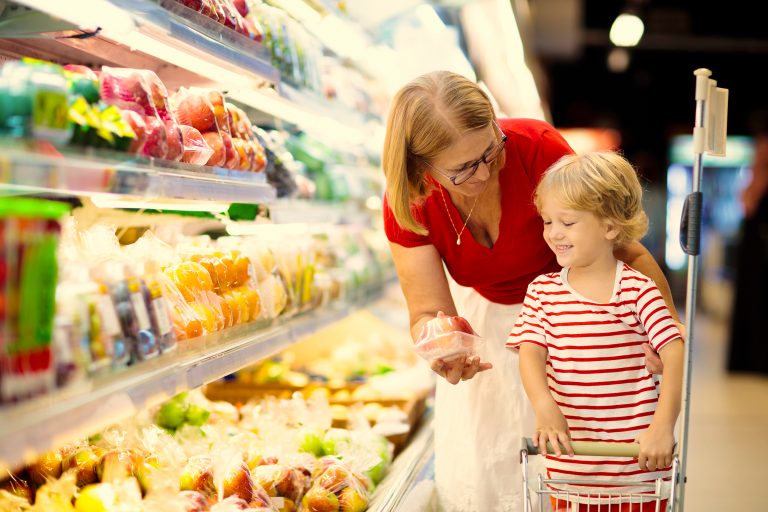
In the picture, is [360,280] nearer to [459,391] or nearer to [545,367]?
[459,391]

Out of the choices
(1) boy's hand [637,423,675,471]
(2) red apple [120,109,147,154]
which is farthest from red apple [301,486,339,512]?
(2) red apple [120,109,147,154]

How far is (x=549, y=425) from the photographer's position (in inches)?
77.6

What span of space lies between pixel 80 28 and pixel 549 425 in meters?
1.40

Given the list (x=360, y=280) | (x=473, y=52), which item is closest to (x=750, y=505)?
(x=360, y=280)

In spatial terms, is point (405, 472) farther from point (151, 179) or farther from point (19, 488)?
point (151, 179)

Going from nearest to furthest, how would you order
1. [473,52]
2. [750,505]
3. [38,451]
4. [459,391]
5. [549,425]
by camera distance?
[38,451], [549,425], [459,391], [750,505], [473,52]

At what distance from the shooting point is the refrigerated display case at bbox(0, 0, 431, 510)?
1344 mm

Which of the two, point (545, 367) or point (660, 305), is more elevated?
point (660, 305)

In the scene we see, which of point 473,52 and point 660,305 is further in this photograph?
point 473,52

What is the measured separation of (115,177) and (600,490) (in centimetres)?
130

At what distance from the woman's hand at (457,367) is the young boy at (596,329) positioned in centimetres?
13

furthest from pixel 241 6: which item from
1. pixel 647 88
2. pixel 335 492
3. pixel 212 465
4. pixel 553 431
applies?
pixel 647 88

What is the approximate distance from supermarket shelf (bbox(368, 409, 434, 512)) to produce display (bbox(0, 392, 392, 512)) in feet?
0.14

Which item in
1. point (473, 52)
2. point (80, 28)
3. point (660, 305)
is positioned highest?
point (473, 52)
